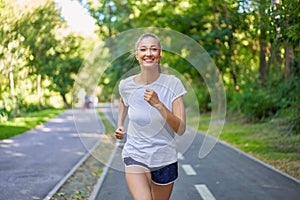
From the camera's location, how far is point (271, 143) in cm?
1349

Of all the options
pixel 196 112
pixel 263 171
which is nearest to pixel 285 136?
pixel 263 171

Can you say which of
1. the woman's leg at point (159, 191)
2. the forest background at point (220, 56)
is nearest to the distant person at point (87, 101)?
the woman's leg at point (159, 191)

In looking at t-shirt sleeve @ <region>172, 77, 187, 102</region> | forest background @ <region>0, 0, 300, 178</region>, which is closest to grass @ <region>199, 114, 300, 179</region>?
forest background @ <region>0, 0, 300, 178</region>

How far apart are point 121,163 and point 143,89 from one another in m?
0.87

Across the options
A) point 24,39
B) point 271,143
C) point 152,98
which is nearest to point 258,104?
point 271,143

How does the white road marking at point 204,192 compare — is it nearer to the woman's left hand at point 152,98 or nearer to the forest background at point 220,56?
the forest background at point 220,56

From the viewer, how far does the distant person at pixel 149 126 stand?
301 cm

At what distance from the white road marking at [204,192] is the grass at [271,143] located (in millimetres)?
2172

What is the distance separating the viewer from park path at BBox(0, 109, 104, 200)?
444 centimetres

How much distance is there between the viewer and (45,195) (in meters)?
7.29

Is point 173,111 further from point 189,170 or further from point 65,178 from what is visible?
point 189,170

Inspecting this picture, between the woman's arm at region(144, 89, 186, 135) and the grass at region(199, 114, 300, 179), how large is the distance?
20.9ft

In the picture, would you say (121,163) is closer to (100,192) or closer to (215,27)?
(100,192)

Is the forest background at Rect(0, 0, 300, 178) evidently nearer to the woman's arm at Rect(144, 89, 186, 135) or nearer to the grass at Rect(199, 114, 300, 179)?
the grass at Rect(199, 114, 300, 179)
